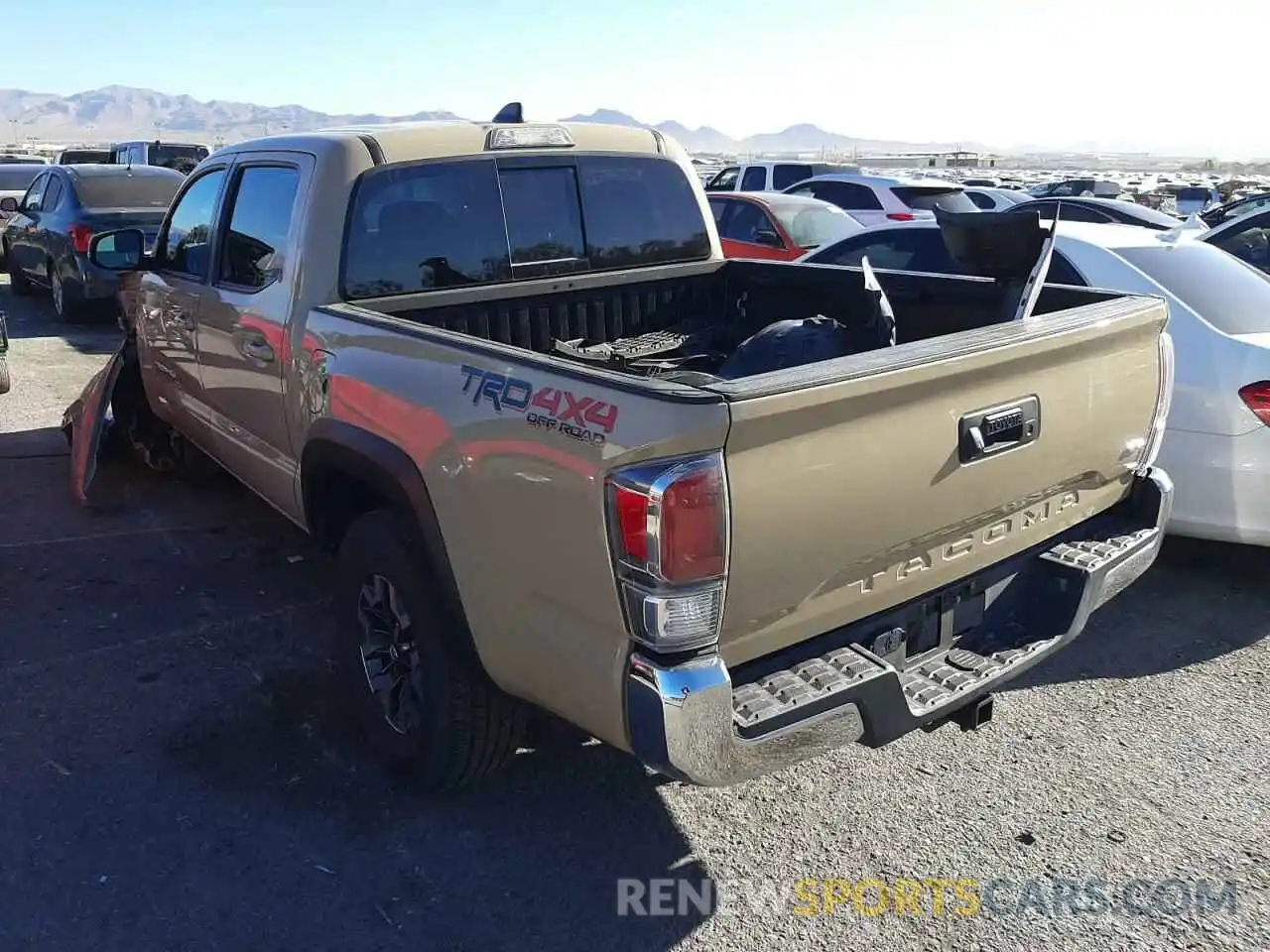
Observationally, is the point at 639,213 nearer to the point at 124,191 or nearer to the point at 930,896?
the point at 930,896

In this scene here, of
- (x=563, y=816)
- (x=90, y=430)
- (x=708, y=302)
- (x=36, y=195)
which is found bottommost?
(x=563, y=816)

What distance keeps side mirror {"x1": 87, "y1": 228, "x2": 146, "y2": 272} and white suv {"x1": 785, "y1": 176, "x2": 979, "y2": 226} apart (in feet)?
33.0

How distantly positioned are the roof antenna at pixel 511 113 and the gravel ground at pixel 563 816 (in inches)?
89.7

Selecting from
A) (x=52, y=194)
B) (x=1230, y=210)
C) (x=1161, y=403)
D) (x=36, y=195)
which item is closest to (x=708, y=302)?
(x=1161, y=403)

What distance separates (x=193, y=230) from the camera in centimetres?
503

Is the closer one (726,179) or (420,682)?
(420,682)

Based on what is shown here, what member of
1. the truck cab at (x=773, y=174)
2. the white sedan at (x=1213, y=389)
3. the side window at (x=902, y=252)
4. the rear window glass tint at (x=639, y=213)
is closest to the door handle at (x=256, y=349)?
the rear window glass tint at (x=639, y=213)

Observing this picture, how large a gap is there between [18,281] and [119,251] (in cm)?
1061

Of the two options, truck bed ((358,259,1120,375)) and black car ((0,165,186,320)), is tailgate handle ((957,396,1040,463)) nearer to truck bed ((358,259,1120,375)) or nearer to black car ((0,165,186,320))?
truck bed ((358,259,1120,375))

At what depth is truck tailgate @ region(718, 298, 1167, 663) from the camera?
2.41 m

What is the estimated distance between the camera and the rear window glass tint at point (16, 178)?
1845 cm

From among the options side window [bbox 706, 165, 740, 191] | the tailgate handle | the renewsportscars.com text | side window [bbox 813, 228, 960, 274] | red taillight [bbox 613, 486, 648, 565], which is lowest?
the renewsportscars.com text

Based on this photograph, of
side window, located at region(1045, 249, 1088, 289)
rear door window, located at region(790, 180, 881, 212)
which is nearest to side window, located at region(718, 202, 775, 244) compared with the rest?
rear door window, located at region(790, 180, 881, 212)

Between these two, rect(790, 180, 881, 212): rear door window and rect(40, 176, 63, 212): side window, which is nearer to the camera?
rect(40, 176, 63, 212): side window
